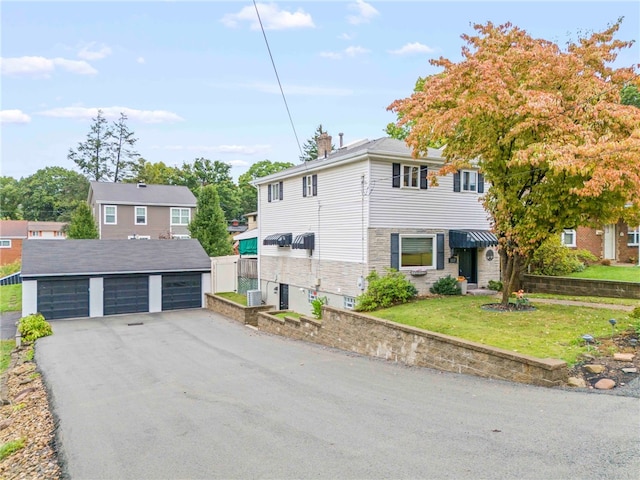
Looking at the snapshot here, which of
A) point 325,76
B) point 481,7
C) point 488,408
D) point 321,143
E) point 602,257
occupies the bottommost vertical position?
point 488,408

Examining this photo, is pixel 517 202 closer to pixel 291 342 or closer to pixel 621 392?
pixel 621 392

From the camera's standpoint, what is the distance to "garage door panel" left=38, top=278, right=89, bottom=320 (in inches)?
824

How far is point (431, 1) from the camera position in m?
12.4

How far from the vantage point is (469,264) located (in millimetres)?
17953

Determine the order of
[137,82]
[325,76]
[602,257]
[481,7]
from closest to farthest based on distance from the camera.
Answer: [481,7]
[325,76]
[137,82]
[602,257]

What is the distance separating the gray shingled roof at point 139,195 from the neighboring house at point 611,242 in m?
32.1

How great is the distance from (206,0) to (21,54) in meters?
7.96

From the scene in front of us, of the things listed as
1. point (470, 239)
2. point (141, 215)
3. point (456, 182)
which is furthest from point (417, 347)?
point (141, 215)

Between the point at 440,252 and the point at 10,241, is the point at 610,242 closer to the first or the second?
the point at 440,252

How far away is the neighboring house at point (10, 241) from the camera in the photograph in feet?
151

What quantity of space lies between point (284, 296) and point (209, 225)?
11.1 metres

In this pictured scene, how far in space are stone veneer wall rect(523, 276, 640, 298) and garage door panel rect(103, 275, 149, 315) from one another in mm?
19292

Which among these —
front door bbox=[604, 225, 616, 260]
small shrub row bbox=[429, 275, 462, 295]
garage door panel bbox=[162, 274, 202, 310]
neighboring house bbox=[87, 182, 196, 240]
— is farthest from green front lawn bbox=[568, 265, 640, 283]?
neighboring house bbox=[87, 182, 196, 240]

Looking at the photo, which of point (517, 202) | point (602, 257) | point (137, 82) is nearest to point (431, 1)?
point (517, 202)
